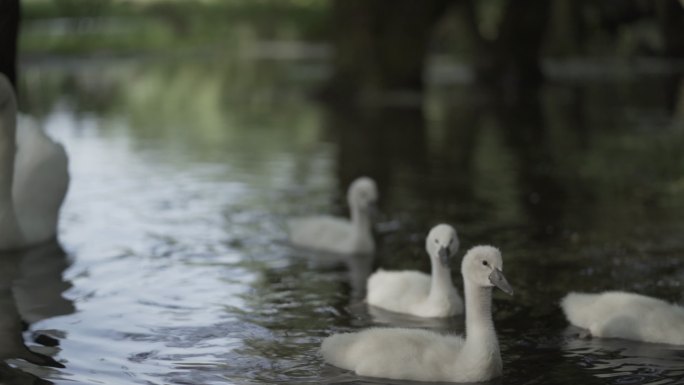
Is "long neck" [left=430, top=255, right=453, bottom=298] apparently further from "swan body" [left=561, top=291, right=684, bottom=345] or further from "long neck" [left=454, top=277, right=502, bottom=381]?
"long neck" [left=454, top=277, right=502, bottom=381]

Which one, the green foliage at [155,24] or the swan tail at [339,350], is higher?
the green foliage at [155,24]

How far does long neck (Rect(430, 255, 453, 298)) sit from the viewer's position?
883 cm

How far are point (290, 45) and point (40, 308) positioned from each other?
191 feet

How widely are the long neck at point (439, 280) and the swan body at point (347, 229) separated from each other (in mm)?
2323

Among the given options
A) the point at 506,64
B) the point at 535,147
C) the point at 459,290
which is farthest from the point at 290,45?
the point at 459,290

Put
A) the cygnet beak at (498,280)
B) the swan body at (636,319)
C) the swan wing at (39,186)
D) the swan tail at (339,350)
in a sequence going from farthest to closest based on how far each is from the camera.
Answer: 1. the swan wing at (39,186)
2. the swan body at (636,319)
3. the swan tail at (339,350)
4. the cygnet beak at (498,280)

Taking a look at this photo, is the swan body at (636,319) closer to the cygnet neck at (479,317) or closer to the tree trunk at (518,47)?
the cygnet neck at (479,317)

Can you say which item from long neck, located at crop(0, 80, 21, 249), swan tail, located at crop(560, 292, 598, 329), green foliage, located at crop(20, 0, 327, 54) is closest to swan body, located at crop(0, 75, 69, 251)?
long neck, located at crop(0, 80, 21, 249)

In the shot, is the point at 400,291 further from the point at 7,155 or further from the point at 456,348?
the point at 7,155

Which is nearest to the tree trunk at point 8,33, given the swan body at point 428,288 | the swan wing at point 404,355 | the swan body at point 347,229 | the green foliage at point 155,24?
the swan body at point 347,229

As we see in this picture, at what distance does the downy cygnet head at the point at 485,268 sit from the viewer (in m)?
7.04

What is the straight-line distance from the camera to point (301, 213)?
1364cm

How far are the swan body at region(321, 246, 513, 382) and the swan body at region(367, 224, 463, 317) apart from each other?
1629 mm

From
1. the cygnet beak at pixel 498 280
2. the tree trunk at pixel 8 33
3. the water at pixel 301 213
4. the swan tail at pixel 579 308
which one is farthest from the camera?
the tree trunk at pixel 8 33
